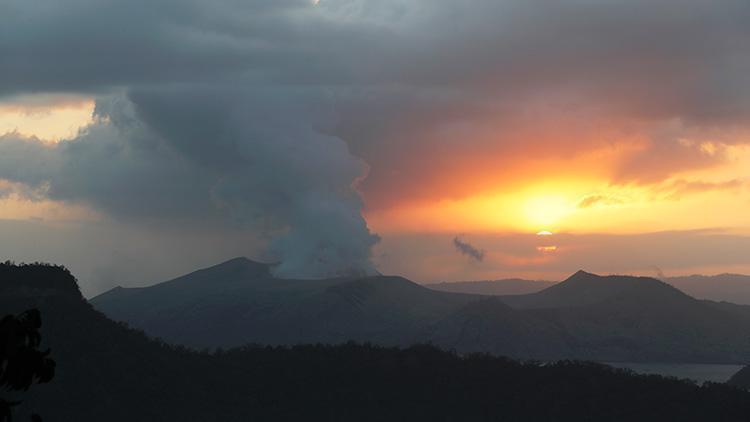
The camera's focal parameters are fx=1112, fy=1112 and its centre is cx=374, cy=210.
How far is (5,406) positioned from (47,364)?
0.91 m

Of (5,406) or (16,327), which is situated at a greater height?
(16,327)

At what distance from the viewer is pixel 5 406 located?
17.7 metres

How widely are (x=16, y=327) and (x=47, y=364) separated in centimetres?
78

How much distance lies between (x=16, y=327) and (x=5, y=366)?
2.40ft

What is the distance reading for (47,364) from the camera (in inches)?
707

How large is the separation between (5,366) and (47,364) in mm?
758

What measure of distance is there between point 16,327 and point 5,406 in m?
1.26

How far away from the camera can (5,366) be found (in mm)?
18141

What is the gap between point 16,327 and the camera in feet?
58.9
